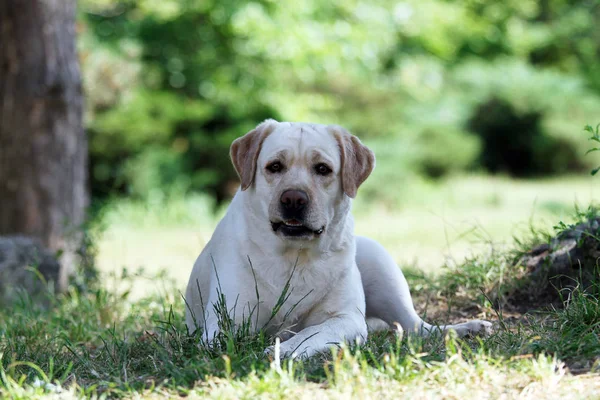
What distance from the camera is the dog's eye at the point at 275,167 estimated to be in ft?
12.4

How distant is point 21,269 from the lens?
242 inches

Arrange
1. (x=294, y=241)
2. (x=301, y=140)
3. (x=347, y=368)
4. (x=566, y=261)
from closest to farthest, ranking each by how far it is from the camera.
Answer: (x=347, y=368) → (x=294, y=241) → (x=301, y=140) → (x=566, y=261)

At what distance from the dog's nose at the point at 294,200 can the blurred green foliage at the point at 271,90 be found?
9.22 meters

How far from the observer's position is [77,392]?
10.0ft

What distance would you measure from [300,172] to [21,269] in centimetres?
339

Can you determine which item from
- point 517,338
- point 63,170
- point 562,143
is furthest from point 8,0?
point 562,143

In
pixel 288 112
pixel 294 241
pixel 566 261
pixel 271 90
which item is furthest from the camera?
pixel 271 90

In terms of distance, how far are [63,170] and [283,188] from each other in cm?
433

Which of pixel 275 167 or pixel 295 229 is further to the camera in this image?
pixel 275 167

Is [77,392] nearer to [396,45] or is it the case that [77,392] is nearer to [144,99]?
[144,99]

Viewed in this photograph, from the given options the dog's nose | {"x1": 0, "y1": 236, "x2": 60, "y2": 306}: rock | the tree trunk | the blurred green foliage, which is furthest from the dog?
the blurred green foliage

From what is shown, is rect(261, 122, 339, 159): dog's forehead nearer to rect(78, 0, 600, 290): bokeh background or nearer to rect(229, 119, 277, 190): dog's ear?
rect(229, 119, 277, 190): dog's ear

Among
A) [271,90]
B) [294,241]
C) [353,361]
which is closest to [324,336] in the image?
[294,241]

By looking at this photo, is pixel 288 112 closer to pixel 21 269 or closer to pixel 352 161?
pixel 21 269
